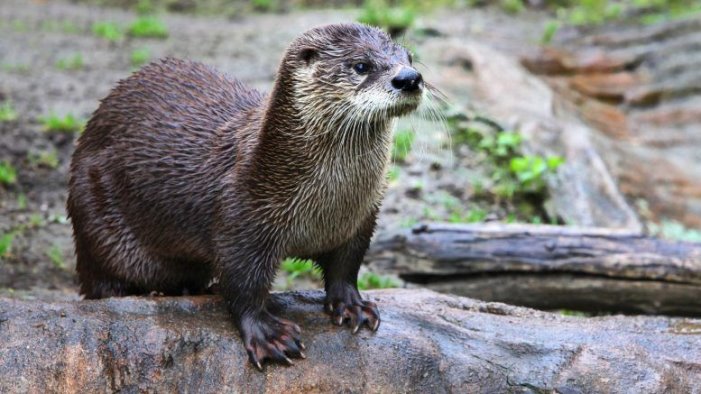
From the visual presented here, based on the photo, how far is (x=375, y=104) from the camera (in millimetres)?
2877

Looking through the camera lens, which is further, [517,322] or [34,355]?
[517,322]

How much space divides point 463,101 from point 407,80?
465 centimetres

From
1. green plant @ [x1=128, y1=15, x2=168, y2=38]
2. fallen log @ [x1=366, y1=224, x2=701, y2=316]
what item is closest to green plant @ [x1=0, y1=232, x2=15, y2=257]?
fallen log @ [x1=366, y1=224, x2=701, y2=316]

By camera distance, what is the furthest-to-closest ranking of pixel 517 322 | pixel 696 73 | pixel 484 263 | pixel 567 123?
pixel 696 73, pixel 567 123, pixel 484 263, pixel 517 322

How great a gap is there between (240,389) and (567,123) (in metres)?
5.09

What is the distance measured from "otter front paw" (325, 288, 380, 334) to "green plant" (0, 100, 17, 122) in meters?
3.97

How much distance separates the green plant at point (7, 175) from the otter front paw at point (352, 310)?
3.03m

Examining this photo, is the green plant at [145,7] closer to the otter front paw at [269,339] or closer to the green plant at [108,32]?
the green plant at [108,32]

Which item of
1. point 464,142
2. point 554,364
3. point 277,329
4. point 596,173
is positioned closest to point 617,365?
point 554,364

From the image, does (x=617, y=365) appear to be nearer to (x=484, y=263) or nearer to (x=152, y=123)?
(x=484, y=263)

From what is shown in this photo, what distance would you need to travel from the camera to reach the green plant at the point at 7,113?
253 inches

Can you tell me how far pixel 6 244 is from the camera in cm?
471

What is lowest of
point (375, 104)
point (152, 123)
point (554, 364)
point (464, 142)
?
point (464, 142)

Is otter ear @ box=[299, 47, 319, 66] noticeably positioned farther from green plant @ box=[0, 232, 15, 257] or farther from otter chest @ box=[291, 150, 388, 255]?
green plant @ box=[0, 232, 15, 257]
